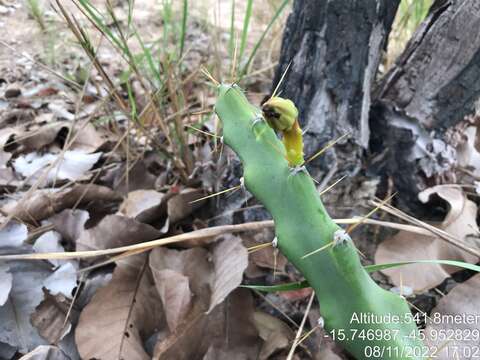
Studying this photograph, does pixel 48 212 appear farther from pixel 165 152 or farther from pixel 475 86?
pixel 475 86

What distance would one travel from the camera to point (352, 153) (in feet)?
3.26

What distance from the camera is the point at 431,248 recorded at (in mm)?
913

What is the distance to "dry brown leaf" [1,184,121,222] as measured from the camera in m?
1.04

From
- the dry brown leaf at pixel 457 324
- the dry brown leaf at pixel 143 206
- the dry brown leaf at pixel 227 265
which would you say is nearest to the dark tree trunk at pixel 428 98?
the dry brown leaf at pixel 457 324

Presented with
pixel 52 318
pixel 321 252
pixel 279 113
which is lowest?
pixel 52 318

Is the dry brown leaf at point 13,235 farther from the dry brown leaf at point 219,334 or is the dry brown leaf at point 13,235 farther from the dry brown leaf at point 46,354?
the dry brown leaf at point 219,334

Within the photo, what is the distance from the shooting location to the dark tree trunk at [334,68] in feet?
2.86

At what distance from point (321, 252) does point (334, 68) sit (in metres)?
0.49

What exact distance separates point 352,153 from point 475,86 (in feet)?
0.94

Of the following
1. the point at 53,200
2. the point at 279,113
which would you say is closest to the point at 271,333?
the point at 279,113

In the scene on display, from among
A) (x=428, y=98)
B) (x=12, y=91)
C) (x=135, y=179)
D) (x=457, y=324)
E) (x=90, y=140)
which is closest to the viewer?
(x=457, y=324)

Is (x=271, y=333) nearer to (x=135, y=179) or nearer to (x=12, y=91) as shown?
(x=135, y=179)

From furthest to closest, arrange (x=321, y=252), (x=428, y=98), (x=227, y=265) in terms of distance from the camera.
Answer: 1. (x=428, y=98)
2. (x=227, y=265)
3. (x=321, y=252)

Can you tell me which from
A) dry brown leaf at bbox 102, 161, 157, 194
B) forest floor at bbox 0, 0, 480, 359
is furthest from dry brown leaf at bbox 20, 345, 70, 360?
dry brown leaf at bbox 102, 161, 157, 194
